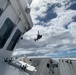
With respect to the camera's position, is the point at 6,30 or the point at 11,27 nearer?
the point at 6,30

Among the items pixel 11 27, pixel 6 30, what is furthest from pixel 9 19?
pixel 11 27

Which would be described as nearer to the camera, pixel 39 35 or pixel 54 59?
pixel 39 35

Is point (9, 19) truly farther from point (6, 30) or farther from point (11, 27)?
point (11, 27)

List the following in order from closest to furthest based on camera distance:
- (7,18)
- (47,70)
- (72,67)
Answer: (7,18)
(72,67)
(47,70)

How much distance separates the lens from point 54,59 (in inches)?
640

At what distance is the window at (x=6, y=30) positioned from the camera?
5.65 m

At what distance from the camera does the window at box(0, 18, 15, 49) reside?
565 cm

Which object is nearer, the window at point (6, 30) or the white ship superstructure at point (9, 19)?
the white ship superstructure at point (9, 19)

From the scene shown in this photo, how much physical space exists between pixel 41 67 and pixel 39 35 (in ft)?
24.3

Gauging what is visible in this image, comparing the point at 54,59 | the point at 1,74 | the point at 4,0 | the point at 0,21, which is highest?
the point at 54,59

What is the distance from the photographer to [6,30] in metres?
5.86

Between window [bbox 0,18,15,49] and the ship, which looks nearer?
the ship

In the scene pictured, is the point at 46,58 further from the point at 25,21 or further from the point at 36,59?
the point at 25,21

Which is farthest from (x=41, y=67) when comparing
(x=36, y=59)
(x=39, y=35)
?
(x=39, y=35)
